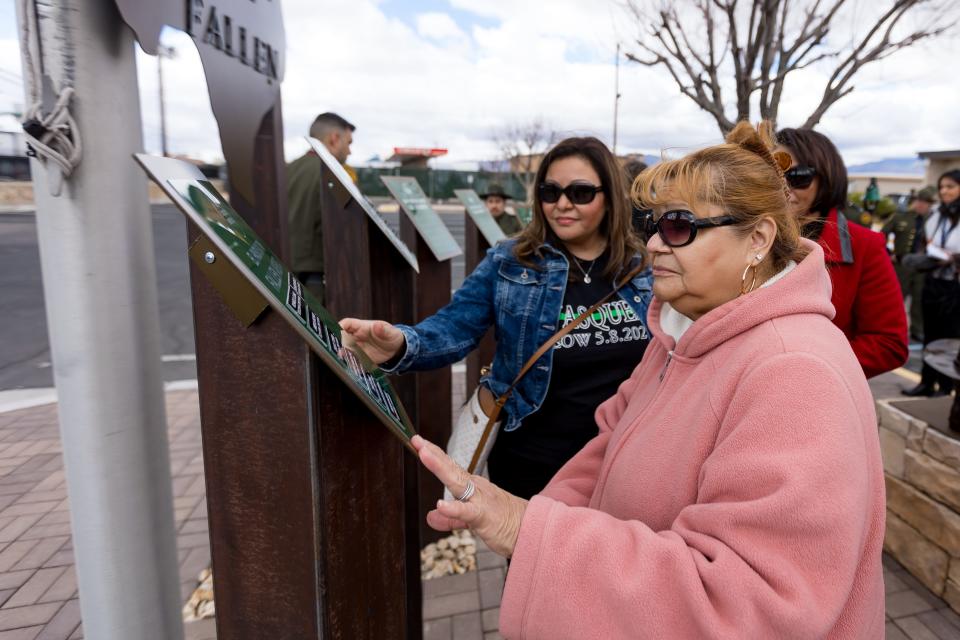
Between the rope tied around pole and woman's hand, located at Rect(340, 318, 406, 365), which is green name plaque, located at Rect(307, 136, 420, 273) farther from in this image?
the rope tied around pole

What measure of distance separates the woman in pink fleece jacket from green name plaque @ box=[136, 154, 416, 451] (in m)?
0.15

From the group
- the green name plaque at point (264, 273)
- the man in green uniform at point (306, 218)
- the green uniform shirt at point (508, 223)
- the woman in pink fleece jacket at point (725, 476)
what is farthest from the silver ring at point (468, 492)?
the green uniform shirt at point (508, 223)

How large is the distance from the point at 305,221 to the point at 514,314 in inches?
97.4

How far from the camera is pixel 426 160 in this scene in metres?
51.8

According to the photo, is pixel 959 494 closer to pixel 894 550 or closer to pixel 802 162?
pixel 894 550

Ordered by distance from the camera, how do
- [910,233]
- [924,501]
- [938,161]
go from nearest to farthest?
[924,501], [910,233], [938,161]

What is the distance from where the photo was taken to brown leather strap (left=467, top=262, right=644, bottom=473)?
206 cm

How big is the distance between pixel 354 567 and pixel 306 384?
0.45 meters

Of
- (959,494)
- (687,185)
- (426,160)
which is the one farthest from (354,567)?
(426,160)

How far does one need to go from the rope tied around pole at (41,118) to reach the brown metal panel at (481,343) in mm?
3046

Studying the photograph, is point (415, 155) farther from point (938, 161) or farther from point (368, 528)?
point (368, 528)

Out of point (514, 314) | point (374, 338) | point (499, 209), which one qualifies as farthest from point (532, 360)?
point (499, 209)

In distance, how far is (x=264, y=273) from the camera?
0.98 meters

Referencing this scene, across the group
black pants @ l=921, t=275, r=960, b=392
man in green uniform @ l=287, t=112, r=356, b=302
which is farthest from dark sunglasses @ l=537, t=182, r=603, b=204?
black pants @ l=921, t=275, r=960, b=392
